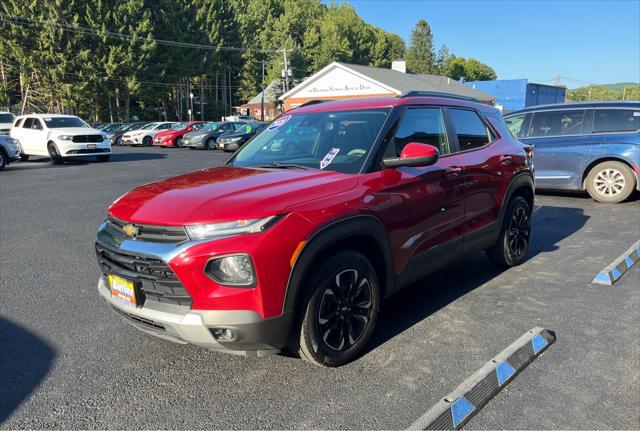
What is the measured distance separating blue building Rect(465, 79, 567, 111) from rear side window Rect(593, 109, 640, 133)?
152 ft

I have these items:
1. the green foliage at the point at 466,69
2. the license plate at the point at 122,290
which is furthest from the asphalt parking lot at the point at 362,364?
the green foliage at the point at 466,69

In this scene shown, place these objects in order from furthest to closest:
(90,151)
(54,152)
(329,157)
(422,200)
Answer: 1. (90,151)
2. (54,152)
3. (422,200)
4. (329,157)

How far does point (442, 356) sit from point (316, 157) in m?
1.73

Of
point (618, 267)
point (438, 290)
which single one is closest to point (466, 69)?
point (618, 267)

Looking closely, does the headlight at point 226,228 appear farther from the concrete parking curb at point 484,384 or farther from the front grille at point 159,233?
the concrete parking curb at point 484,384

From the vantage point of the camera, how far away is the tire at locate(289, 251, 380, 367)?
2.95m

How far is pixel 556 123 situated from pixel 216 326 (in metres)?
8.97

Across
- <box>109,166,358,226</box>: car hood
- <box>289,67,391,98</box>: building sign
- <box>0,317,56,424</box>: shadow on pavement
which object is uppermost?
<box>289,67,391,98</box>: building sign

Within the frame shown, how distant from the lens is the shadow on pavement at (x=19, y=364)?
290 cm

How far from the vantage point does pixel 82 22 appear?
4350cm

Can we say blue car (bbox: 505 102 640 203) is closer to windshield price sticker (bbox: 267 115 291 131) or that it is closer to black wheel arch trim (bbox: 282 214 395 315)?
windshield price sticker (bbox: 267 115 291 131)

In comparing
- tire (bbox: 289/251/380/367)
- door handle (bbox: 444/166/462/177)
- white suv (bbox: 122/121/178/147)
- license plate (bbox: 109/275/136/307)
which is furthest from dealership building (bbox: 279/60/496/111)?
license plate (bbox: 109/275/136/307)

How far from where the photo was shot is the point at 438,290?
15.4ft

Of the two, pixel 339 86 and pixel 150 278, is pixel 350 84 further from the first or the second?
pixel 150 278
